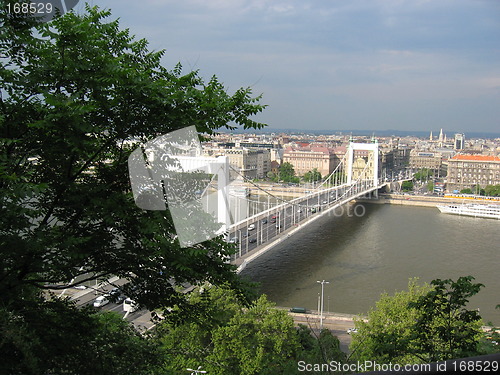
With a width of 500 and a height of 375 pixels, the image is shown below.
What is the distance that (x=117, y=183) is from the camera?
1.47 meters

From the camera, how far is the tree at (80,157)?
4.01 ft

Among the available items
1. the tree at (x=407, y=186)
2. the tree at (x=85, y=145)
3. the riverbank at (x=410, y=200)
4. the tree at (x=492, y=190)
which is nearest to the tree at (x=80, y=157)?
the tree at (x=85, y=145)

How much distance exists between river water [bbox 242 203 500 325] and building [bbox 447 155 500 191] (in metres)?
11.4

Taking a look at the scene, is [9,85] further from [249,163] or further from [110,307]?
[249,163]

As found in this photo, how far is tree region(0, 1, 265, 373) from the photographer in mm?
1223

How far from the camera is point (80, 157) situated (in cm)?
146

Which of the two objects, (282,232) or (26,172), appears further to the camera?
(282,232)

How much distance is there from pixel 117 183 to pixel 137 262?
0.88 ft

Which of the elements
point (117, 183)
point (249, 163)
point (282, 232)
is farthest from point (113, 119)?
point (249, 163)

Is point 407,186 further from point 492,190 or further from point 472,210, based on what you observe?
point 472,210

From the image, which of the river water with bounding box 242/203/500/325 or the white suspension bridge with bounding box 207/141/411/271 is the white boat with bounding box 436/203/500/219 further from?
the white suspension bridge with bounding box 207/141/411/271

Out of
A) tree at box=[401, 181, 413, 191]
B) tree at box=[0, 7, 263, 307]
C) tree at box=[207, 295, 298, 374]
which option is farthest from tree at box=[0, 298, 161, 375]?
tree at box=[401, 181, 413, 191]

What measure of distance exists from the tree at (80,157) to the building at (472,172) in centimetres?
2626

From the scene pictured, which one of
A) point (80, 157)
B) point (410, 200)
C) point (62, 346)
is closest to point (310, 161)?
point (410, 200)
